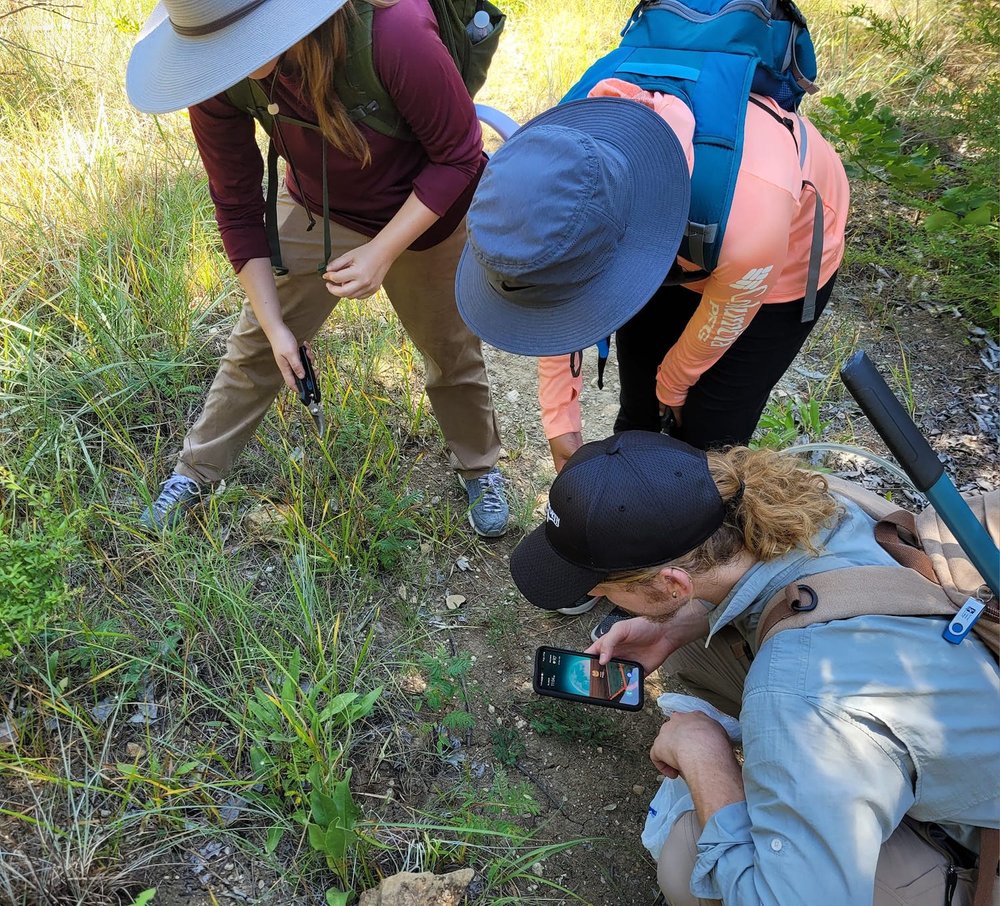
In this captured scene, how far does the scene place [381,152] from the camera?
200 cm

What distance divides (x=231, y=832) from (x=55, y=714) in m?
0.57

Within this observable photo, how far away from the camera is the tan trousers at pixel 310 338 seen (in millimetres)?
2258

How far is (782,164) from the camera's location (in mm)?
1612

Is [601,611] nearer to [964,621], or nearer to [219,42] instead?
[964,621]

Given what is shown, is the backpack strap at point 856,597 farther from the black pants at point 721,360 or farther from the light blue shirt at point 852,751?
the black pants at point 721,360

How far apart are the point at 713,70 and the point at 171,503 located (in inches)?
78.9

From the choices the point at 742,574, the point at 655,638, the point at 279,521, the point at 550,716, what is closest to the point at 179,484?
the point at 279,521

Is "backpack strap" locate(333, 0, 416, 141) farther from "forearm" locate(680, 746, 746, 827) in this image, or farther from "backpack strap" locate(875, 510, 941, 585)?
"forearm" locate(680, 746, 746, 827)

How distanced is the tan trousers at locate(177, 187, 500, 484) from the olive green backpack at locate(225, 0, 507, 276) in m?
0.08

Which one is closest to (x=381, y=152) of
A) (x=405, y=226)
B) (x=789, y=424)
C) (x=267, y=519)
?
(x=405, y=226)

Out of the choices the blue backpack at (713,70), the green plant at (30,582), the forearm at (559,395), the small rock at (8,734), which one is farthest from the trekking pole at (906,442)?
the small rock at (8,734)

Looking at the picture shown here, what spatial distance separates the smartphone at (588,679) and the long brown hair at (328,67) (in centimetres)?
146

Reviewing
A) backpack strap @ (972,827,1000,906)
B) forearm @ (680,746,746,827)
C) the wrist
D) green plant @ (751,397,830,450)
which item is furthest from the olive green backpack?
backpack strap @ (972,827,1000,906)

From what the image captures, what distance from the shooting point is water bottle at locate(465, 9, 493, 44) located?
83.4 inches
